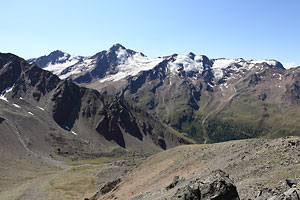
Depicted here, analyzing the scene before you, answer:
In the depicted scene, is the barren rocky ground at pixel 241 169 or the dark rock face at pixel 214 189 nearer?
the dark rock face at pixel 214 189

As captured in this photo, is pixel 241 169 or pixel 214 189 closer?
pixel 214 189

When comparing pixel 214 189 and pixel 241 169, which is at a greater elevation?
pixel 214 189

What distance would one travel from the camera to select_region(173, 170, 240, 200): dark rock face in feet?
91.7

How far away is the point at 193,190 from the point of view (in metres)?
30.7

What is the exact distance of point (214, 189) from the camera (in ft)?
93.4

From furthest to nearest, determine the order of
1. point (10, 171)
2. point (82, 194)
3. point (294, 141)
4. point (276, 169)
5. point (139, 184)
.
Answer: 1. point (10, 171)
2. point (82, 194)
3. point (139, 184)
4. point (294, 141)
5. point (276, 169)

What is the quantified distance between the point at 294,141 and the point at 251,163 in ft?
31.8

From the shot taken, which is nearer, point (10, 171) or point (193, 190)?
point (193, 190)

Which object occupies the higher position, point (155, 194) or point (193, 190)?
point (193, 190)

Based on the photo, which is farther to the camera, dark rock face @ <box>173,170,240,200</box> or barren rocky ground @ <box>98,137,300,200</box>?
barren rocky ground @ <box>98,137,300,200</box>

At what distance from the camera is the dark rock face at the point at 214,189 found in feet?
91.7

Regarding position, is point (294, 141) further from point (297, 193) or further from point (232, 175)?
point (297, 193)

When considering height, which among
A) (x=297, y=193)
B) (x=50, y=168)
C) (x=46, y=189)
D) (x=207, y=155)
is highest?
(x=297, y=193)

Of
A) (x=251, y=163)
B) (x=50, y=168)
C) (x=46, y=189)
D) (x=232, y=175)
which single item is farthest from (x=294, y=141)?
(x=50, y=168)
